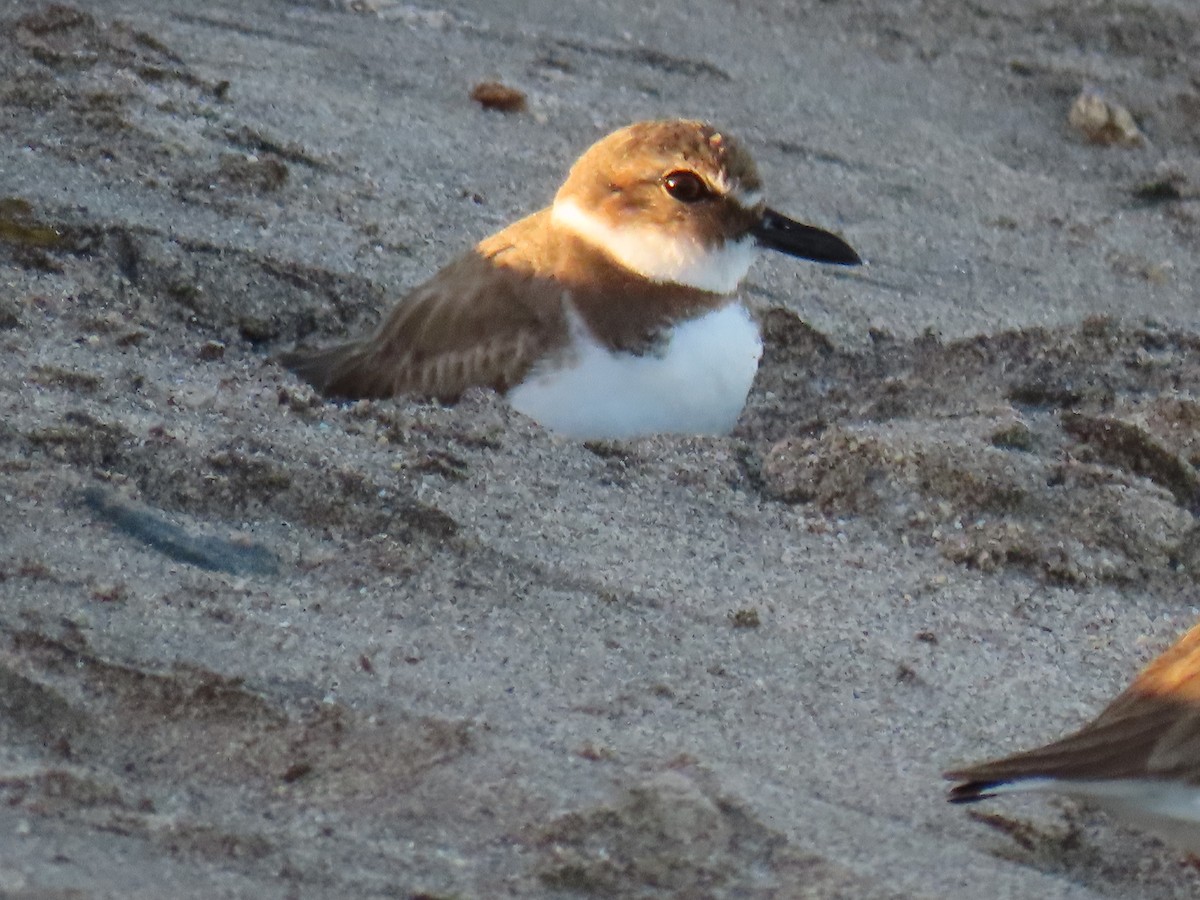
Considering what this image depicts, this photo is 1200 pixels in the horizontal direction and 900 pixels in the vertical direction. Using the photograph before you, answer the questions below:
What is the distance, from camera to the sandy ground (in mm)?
2627

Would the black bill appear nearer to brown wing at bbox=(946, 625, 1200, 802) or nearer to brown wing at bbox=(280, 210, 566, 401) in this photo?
brown wing at bbox=(280, 210, 566, 401)

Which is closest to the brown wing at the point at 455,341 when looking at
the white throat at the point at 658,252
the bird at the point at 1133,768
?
the white throat at the point at 658,252

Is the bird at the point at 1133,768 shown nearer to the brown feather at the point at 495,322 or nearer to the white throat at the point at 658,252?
the brown feather at the point at 495,322

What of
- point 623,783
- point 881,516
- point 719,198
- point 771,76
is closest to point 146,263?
point 719,198

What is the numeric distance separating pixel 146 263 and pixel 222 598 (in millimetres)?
1486

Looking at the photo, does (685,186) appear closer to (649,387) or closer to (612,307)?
(612,307)

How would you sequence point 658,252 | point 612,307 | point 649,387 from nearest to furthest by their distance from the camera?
1. point 649,387
2. point 612,307
3. point 658,252

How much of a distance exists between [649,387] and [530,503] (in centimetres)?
64

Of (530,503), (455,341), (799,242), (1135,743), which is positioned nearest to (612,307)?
(455,341)

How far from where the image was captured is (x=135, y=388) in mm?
3688

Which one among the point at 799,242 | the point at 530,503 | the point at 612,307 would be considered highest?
the point at 799,242

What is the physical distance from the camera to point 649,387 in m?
4.14

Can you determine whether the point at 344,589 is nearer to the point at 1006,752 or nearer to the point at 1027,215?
the point at 1006,752

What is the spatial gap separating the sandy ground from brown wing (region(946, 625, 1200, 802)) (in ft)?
0.46
